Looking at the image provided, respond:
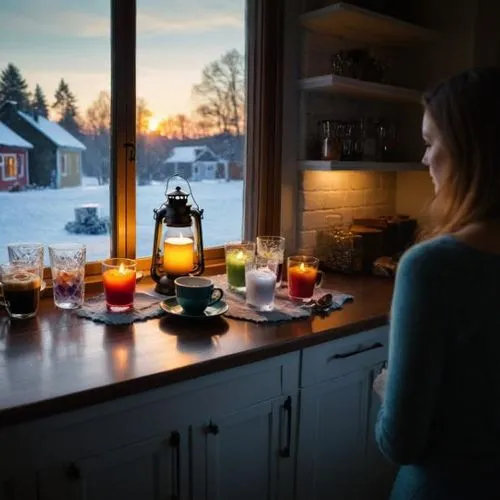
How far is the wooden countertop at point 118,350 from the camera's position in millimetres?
1223

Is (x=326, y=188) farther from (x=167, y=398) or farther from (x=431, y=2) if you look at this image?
(x=167, y=398)

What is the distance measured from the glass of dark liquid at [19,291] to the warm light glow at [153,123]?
71cm

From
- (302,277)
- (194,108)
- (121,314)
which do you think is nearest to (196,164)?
(194,108)

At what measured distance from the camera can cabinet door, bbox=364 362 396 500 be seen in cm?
193

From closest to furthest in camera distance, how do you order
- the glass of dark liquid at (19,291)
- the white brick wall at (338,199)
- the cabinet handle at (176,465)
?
the cabinet handle at (176,465) < the glass of dark liquid at (19,291) < the white brick wall at (338,199)

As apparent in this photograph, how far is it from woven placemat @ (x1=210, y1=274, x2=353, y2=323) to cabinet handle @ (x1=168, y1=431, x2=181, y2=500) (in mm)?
450

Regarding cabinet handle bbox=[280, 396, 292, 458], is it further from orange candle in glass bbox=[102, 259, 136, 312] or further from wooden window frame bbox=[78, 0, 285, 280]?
wooden window frame bbox=[78, 0, 285, 280]

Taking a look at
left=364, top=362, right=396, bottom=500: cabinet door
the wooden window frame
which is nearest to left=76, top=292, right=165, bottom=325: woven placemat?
the wooden window frame

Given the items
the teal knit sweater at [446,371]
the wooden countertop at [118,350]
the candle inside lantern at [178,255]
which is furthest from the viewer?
the candle inside lantern at [178,255]

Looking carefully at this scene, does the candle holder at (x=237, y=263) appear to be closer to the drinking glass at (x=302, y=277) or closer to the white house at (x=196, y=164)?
the drinking glass at (x=302, y=277)

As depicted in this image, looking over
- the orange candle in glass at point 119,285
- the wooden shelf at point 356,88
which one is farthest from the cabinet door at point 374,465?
the wooden shelf at point 356,88

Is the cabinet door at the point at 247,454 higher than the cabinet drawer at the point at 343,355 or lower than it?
lower

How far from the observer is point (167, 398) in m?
1.39

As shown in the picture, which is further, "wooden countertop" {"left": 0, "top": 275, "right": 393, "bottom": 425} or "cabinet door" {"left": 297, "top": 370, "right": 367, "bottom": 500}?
"cabinet door" {"left": 297, "top": 370, "right": 367, "bottom": 500}
